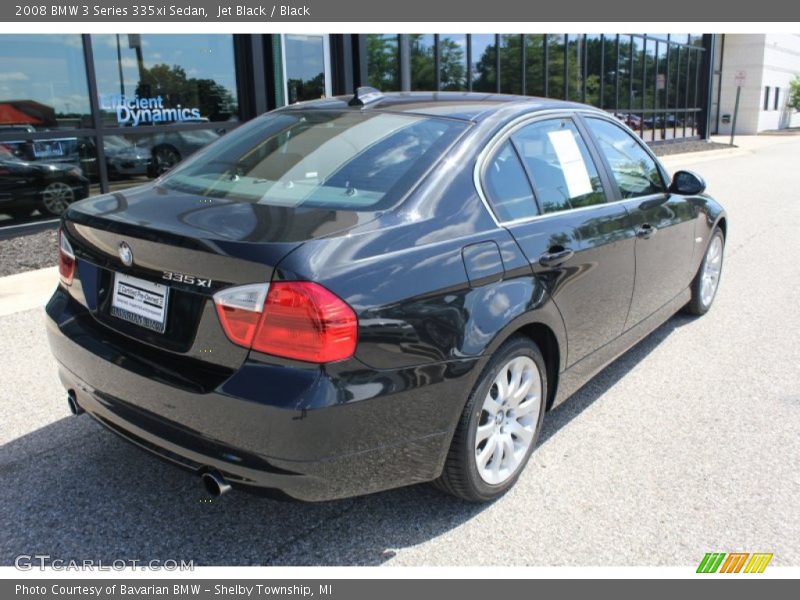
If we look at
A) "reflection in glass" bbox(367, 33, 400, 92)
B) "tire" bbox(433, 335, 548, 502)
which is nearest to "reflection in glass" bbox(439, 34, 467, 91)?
"reflection in glass" bbox(367, 33, 400, 92)

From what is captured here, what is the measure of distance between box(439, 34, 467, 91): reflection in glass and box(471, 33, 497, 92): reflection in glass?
389mm

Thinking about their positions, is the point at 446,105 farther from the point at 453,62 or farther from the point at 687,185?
the point at 453,62

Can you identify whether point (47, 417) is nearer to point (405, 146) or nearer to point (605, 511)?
point (405, 146)

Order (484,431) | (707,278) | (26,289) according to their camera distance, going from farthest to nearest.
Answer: (26,289) → (707,278) → (484,431)

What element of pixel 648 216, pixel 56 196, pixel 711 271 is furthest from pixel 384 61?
pixel 648 216

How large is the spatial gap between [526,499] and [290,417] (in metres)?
1.35

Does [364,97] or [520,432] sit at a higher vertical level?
[364,97]

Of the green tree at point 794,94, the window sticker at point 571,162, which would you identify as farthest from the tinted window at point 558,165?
the green tree at point 794,94

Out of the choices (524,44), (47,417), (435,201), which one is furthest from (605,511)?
(524,44)

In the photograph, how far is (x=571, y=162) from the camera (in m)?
3.62

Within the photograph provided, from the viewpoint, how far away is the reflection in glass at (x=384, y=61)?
13516mm

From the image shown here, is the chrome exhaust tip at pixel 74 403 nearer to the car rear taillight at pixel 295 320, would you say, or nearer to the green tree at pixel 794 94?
the car rear taillight at pixel 295 320

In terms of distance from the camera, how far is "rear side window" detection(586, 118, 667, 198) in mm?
3979

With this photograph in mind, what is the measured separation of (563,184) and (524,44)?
53.1 ft
